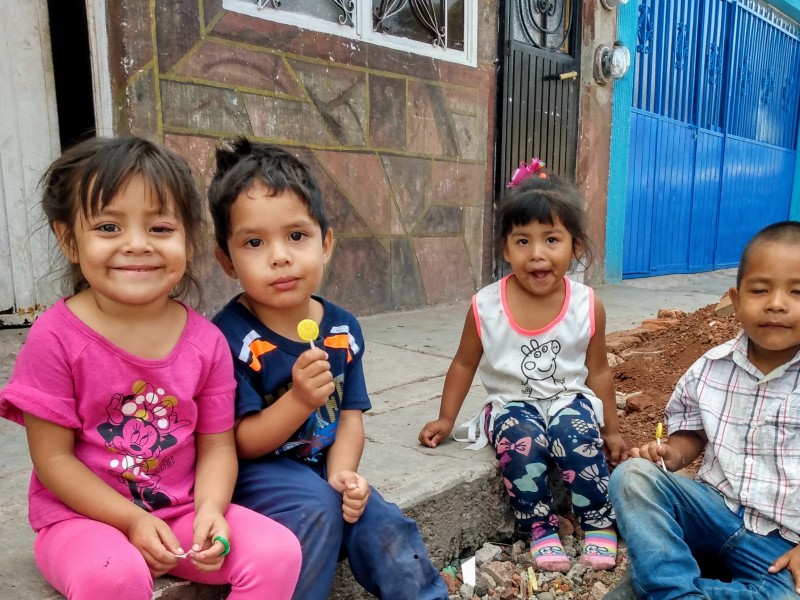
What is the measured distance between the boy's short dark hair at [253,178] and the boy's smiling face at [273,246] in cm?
2

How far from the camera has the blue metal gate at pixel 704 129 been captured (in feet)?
23.4

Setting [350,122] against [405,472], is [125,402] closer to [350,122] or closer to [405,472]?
[405,472]

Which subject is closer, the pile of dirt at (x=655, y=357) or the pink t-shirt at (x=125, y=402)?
the pink t-shirt at (x=125, y=402)

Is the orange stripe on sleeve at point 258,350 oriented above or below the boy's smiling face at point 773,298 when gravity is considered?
below

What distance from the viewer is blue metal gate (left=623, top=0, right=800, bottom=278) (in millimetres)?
7133

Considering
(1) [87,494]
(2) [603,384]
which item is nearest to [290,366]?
(1) [87,494]

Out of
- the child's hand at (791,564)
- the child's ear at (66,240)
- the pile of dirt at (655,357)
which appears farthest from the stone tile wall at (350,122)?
the child's hand at (791,564)

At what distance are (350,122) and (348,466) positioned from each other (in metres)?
2.91

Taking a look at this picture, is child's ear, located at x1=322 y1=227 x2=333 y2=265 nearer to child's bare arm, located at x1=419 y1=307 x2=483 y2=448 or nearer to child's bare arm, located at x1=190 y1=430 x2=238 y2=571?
child's bare arm, located at x1=190 y1=430 x2=238 y2=571

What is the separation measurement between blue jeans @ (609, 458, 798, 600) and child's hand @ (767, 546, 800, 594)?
0.5 inches

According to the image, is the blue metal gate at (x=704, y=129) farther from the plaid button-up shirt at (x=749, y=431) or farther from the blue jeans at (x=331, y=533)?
the blue jeans at (x=331, y=533)

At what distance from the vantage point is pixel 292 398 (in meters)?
1.43

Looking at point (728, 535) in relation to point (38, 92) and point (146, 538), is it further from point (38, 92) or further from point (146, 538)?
point (38, 92)

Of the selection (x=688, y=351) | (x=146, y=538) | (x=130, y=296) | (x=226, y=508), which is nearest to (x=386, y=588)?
(x=226, y=508)
